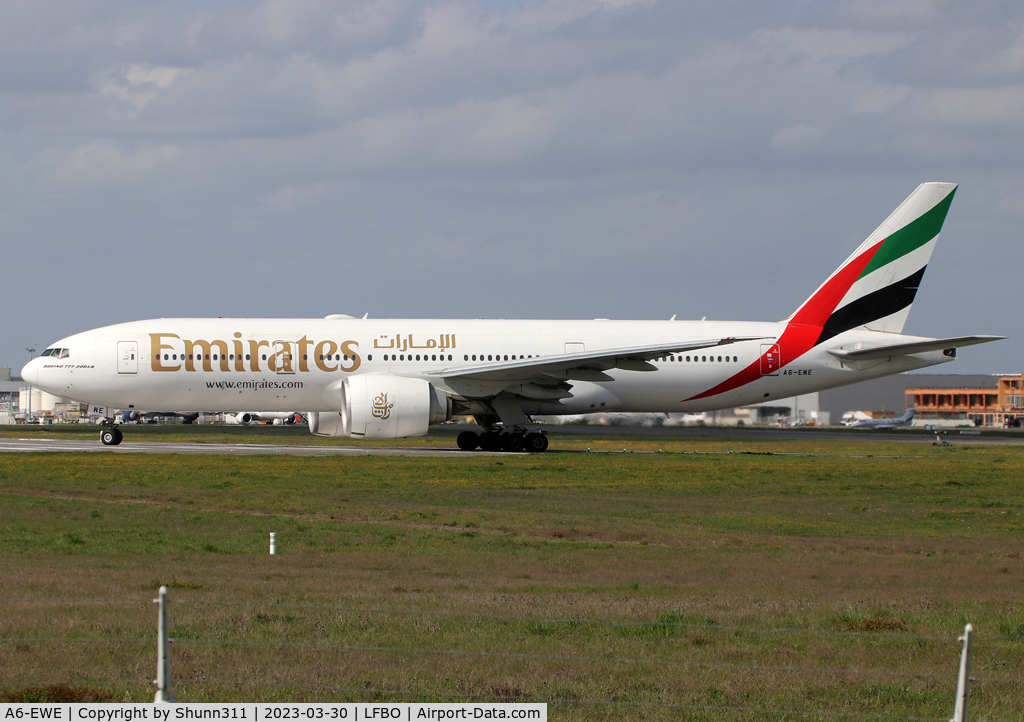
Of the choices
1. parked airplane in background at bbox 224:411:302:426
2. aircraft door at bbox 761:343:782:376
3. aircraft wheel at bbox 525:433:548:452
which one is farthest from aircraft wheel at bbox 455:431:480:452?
parked airplane in background at bbox 224:411:302:426

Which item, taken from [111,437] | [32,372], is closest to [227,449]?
[111,437]

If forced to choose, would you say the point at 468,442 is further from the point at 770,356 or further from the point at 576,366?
the point at 770,356

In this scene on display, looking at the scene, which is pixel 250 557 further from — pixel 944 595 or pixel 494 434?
pixel 494 434

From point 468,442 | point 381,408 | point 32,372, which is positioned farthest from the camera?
point 468,442

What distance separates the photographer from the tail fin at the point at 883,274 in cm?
3947

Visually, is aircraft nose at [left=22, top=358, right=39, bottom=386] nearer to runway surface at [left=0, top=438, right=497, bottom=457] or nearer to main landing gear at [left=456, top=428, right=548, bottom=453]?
runway surface at [left=0, top=438, right=497, bottom=457]

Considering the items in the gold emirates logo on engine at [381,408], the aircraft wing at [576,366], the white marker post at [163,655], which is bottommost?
the white marker post at [163,655]

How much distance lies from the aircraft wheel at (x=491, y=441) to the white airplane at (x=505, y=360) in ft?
0.16

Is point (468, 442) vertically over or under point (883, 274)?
under

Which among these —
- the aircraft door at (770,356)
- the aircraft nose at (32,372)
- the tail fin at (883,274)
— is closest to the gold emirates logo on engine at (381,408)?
the aircraft nose at (32,372)

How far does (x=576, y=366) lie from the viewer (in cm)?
3453

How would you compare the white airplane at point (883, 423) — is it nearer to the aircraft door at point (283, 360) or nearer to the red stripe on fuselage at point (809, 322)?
the red stripe on fuselage at point (809, 322)

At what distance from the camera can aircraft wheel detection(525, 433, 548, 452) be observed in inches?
1427

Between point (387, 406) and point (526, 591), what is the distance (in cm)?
2151
